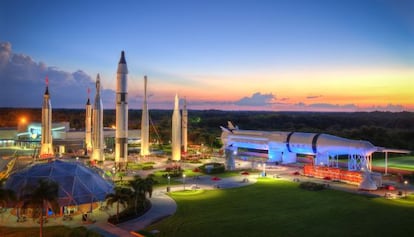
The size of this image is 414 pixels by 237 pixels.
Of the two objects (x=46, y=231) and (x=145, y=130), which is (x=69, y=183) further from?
(x=145, y=130)

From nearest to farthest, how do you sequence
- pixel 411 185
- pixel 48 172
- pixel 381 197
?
pixel 48 172
pixel 381 197
pixel 411 185

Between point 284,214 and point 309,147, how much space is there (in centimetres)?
2878

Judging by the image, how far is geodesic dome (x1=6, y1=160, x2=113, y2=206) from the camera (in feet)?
106

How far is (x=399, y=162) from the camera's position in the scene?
222 feet

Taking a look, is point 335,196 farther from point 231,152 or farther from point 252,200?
point 231,152

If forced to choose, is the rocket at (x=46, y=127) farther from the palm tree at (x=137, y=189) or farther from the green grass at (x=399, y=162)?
the green grass at (x=399, y=162)

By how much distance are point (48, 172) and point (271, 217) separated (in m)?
21.0

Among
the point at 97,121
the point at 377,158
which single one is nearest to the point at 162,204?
the point at 97,121

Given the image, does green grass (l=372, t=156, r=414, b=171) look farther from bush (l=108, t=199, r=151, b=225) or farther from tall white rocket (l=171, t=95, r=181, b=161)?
bush (l=108, t=199, r=151, b=225)

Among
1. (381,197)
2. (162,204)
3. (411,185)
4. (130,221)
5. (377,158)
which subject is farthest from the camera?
(377,158)

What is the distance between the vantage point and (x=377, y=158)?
75.2 m

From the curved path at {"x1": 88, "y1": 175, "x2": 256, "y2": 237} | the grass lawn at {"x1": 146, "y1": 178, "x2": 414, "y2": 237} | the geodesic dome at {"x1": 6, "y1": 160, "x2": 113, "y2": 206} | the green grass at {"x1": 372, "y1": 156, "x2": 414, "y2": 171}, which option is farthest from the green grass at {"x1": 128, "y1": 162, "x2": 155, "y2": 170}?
the green grass at {"x1": 372, "y1": 156, "x2": 414, "y2": 171}

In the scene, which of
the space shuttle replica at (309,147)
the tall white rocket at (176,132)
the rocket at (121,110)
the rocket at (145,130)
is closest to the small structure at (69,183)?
the rocket at (121,110)

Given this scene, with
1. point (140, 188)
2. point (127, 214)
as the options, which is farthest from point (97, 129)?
point (127, 214)
